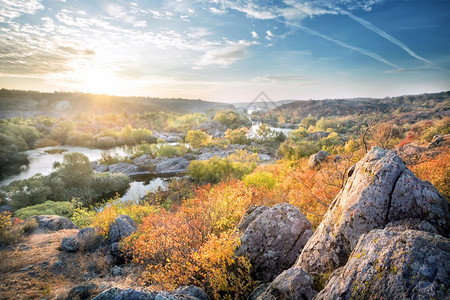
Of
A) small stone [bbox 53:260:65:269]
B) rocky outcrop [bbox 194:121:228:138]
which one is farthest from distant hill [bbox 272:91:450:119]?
small stone [bbox 53:260:65:269]

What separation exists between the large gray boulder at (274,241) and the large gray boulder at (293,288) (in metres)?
1.72

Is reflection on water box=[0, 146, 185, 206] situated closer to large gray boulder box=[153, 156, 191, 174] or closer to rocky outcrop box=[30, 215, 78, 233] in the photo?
large gray boulder box=[153, 156, 191, 174]

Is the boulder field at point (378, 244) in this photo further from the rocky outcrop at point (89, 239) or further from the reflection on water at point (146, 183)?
the reflection on water at point (146, 183)

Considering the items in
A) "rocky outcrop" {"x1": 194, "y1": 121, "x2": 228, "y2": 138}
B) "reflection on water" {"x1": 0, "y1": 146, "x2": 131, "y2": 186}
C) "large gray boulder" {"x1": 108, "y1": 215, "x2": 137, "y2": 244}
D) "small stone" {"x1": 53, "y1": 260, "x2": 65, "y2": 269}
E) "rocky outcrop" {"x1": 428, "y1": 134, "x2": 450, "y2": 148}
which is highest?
"rocky outcrop" {"x1": 428, "y1": 134, "x2": 450, "y2": 148}

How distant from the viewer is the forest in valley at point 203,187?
6.82 meters

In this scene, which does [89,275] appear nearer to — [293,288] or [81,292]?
[81,292]

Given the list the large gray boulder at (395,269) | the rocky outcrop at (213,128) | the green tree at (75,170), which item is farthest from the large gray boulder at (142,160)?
the large gray boulder at (395,269)

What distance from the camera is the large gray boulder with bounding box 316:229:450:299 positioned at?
270 cm

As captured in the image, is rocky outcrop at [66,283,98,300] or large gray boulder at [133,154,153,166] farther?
large gray boulder at [133,154,153,166]

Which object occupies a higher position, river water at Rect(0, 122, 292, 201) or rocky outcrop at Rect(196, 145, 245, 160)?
A: rocky outcrop at Rect(196, 145, 245, 160)

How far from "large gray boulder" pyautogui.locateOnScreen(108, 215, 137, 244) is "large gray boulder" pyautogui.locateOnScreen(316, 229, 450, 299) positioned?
1123cm

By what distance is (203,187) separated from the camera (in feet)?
70.4

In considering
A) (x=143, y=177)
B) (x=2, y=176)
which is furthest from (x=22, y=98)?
(x=143, y=177)

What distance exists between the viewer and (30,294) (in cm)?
718
